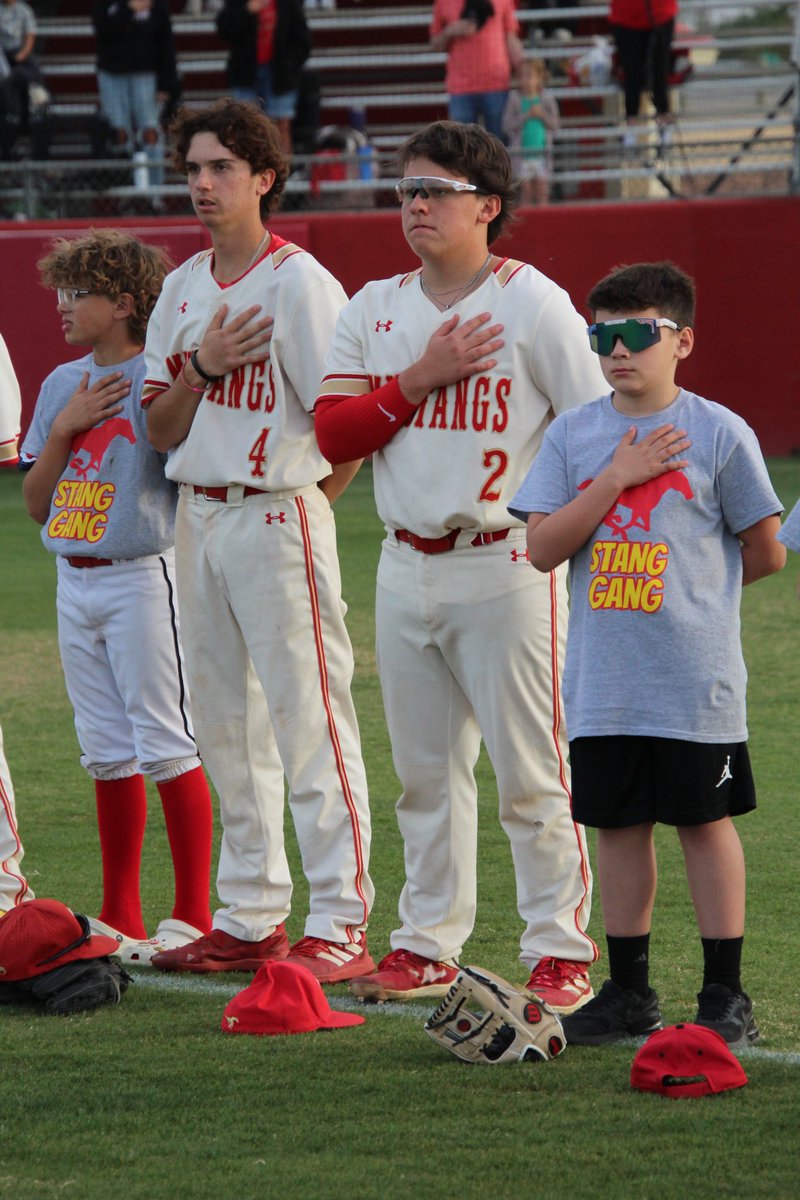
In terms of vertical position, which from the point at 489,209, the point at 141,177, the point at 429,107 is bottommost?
the point at 489,209

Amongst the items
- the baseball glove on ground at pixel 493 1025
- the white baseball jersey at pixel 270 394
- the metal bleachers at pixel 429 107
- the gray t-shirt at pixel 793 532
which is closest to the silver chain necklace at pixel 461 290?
the white baseball jersey at pixel 270 394

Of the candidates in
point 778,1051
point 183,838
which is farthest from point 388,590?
point 778,1051

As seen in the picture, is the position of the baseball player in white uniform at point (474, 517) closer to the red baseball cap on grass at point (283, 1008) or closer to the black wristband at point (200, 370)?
the red baseball cap on grass at point (283, 1008)

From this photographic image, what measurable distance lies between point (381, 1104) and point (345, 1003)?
0.80m

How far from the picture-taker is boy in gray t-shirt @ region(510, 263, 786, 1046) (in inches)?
144

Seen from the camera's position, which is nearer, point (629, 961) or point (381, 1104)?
point (381, 1104)

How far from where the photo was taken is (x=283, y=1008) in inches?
158

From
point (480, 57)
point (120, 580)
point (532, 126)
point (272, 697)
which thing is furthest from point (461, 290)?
point (532, 126)

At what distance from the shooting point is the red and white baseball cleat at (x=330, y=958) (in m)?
4.41

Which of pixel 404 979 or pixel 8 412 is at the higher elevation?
pixel 8 412

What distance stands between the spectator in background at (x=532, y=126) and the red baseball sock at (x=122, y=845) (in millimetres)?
11810

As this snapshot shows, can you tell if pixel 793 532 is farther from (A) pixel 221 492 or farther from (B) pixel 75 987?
(B) pixel 75 987

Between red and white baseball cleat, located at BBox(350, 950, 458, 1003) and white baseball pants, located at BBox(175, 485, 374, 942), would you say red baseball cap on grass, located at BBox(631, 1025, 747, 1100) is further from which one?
white baseball pants, located at BBox(175, 485, 374, 942)

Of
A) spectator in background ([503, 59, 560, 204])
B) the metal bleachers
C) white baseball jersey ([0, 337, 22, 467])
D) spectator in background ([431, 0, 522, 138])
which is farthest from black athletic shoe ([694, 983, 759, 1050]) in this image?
spectator in background ([431, 0, 522, 138])
